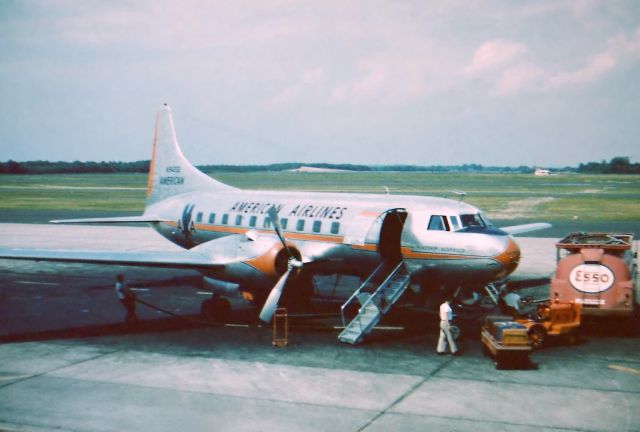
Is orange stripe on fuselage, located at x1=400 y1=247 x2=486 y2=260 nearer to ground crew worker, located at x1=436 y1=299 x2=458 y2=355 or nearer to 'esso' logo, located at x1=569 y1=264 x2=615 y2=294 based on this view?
ground crew worker, located at x1=436 y1=299 x2=458 y2=355

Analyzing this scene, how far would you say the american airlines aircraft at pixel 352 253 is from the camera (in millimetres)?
19891

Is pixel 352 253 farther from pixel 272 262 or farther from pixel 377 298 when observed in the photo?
pixel 272 262

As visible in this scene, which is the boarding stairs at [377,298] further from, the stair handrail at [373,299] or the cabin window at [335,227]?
the cabin window at [335,227]

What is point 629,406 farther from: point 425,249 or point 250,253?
point 250,253

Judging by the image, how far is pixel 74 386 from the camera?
49.4 ft

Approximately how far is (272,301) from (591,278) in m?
9.67

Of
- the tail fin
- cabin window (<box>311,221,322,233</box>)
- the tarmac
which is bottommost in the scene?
the tarmac

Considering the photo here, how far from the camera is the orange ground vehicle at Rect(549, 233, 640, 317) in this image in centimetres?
2016


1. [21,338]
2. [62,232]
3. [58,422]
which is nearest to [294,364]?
[58,422]

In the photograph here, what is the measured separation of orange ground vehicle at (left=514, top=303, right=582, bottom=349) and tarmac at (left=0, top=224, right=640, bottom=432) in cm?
50

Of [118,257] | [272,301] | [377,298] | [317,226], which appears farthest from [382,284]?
[118,257]

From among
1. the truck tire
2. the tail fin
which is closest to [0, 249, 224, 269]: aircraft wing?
the truck tire

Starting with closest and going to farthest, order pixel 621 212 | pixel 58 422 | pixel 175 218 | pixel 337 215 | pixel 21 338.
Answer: pixel 58 422 < pixel 21 338 < pixel 337 215 < pixel 175 218 < pixel 621 212

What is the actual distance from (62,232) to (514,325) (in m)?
39.1
